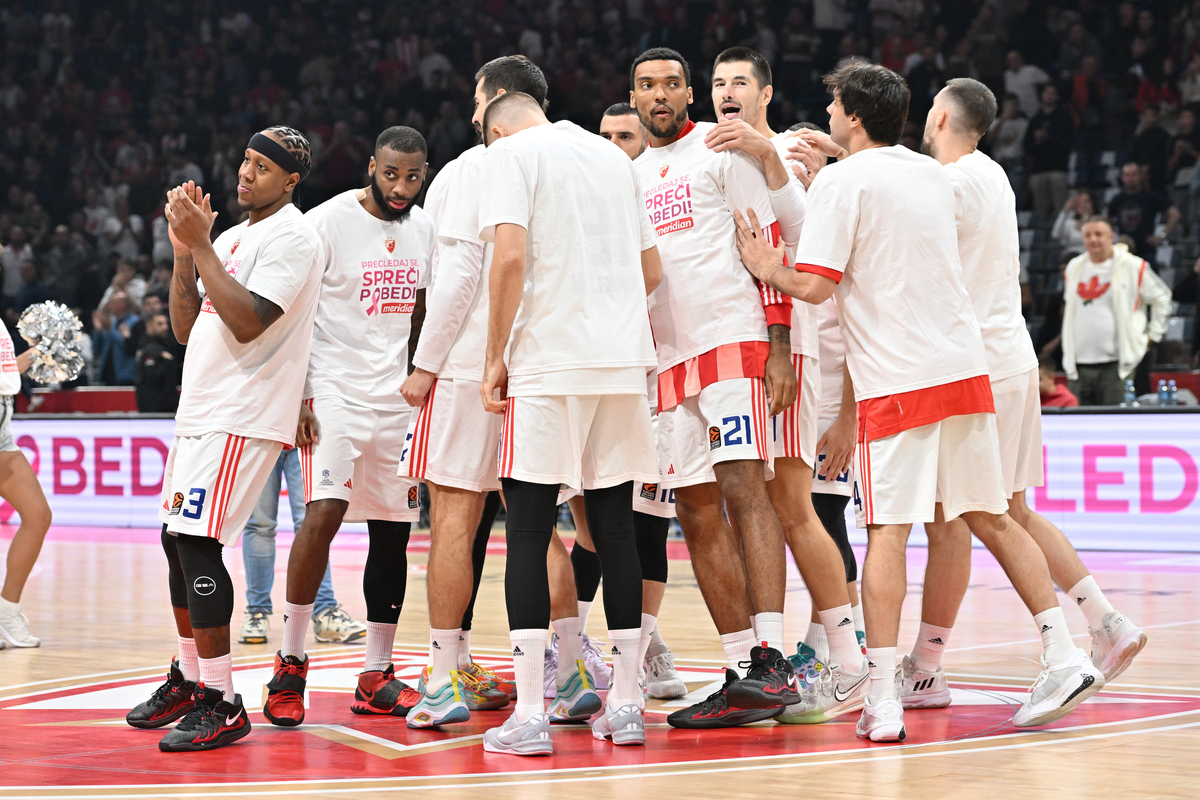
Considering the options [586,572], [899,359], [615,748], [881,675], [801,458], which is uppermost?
[899,359]

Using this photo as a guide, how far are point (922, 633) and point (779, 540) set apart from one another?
74 cm

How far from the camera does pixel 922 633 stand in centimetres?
506

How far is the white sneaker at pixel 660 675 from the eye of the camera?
5285 mm

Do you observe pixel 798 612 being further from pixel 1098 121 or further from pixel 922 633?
pixel 1098 121

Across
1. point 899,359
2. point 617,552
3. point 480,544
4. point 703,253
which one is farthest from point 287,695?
point 899,359

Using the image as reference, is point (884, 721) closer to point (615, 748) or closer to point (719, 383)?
point (615, 748)

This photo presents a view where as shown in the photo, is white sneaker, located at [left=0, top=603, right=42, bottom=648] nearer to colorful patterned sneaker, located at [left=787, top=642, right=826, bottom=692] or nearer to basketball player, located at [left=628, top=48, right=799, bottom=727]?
basketball player, located at [left=628, top=48, right=799, bottom=727]

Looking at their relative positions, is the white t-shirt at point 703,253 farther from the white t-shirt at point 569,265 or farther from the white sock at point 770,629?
the white sock at point 770,629

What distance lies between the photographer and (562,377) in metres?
4.32

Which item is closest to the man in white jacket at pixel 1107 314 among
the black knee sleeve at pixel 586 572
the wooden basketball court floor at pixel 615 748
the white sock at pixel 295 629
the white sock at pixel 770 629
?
the wooden basketball court floor at pixel 615 748

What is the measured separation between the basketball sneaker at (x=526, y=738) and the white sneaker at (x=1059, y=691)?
1579mm

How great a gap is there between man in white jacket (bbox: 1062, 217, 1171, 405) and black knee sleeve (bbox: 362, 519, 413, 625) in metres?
8.43

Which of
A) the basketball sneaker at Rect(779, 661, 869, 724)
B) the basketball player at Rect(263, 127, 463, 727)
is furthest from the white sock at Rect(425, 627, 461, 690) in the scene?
the basketball sneaker at Rect(779, 661, 869, 724)

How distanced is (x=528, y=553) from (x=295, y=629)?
114cm
